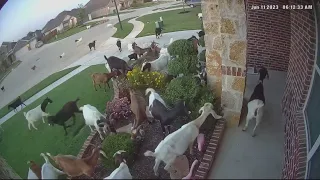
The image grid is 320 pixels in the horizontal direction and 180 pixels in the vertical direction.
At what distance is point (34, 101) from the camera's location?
15.0 feet

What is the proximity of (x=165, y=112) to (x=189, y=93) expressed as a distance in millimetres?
576

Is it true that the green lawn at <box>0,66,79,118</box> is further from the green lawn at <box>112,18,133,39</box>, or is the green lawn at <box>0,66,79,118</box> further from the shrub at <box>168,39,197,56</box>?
the shrub at <box>168,39,197,56</box>

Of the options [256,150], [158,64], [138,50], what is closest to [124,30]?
[138,50]

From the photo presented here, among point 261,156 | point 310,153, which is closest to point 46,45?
point 261,156

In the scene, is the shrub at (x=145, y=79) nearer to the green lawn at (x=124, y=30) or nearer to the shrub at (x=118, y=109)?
the shrub at (x=118, y=109)

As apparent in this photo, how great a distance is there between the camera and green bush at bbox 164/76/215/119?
4.94m

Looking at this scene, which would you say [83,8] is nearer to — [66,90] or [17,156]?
[66,90]

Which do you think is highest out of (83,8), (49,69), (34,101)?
(83,8)

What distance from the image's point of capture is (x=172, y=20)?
523 cm

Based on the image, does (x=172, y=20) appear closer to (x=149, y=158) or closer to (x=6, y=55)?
(x=149, y=158)

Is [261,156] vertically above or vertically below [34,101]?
below

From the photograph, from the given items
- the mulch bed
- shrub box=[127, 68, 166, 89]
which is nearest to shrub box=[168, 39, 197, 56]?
shrub box=[127, 68, 166, 89]

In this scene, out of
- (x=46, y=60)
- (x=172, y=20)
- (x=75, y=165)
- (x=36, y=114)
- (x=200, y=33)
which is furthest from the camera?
(x=200, y=33)

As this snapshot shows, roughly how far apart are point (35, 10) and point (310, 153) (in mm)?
3579
